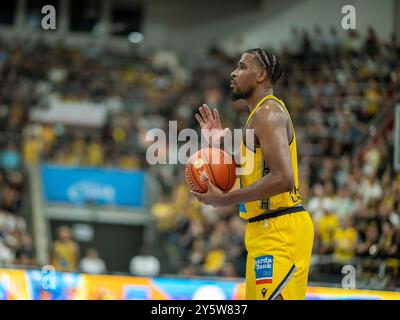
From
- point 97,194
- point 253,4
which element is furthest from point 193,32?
point 97,194

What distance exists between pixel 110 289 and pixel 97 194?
25.5 feet

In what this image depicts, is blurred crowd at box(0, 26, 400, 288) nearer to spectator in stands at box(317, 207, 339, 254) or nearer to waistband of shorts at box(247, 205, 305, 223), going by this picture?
spectator in stands at box(317, 207, 339, 254)

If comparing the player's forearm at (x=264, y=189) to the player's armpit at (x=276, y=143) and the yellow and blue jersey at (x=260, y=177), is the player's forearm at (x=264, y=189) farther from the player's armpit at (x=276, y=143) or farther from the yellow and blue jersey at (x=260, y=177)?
the yellow and blue jersey at (x=260, y=177)

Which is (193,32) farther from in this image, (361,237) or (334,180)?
(361,237)

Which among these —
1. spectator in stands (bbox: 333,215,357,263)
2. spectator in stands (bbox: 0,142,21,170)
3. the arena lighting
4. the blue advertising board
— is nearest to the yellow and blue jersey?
spectator in stands (bbox: 333,215,357,263)

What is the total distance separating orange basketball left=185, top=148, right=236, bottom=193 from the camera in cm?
428

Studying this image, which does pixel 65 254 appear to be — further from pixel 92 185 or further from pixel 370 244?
pixel 370 244

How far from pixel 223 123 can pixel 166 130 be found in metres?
1.33

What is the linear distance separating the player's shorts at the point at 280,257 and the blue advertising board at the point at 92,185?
39.6ft

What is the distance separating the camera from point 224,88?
19250 millimetres

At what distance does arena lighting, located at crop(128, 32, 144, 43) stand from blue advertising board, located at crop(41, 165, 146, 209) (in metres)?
9.88

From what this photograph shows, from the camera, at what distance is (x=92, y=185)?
16.2 metres

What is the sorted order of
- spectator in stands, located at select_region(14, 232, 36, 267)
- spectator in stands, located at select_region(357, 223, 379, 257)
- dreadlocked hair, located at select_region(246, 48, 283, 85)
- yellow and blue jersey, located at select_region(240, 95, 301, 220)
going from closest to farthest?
yellow and blue jersey, located at select_region(240, 95, 301, 220), dreadlocked hair, located at select_region(246, 48, 283, 85), spectator in stands, located at select_region(357, 223, 379, 257), spectator in stands, located at select_region(14, 232, 36, 267)

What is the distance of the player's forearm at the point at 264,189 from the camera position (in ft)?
12.6
